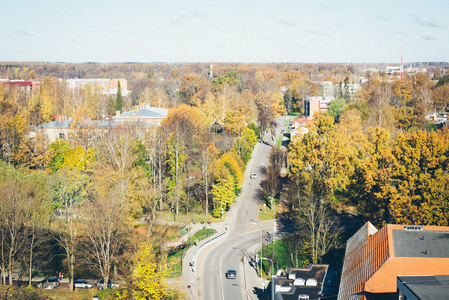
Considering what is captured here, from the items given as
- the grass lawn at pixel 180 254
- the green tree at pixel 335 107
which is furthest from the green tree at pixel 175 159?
the green tree at pixel 335 107

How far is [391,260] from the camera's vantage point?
23484 millimetres

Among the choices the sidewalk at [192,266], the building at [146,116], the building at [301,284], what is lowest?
the sidewalk at [192,266]

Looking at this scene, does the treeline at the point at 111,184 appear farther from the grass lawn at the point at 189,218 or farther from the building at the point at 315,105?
the building at the point at 315,105

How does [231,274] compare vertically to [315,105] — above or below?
below

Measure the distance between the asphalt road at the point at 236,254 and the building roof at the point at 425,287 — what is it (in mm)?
14090

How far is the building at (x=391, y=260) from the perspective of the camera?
23156 mm

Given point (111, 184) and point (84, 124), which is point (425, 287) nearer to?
point (111, 184)

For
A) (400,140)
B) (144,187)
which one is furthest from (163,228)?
(400,140)

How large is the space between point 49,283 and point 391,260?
83.3 ft

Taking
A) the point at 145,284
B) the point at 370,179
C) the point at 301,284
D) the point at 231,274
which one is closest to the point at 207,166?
the point at 231,274

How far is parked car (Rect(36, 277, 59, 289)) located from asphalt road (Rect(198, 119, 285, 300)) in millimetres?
11171

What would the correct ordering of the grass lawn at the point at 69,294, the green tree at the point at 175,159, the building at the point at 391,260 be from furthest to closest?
the green tree at the point at 175,159 < the grass lawn at the point at 69,294 < the building at the point at 391,260

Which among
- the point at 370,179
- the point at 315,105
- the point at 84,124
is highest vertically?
the point at 315,105

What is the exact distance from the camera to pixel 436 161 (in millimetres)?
34688
